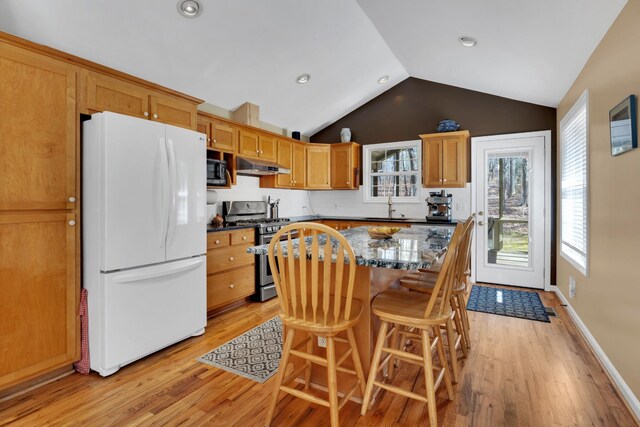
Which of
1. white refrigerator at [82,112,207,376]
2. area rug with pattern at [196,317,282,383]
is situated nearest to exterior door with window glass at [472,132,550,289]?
area rug with pattern at [196,317,282,383]

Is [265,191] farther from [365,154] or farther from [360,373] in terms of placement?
[360,373]

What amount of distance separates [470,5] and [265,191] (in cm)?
336

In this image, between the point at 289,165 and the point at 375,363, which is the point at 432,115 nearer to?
the point at 289,165

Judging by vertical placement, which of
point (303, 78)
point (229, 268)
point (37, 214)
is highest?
point (303, 78)

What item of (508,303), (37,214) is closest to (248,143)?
(37,214)

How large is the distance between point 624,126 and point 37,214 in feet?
11.9

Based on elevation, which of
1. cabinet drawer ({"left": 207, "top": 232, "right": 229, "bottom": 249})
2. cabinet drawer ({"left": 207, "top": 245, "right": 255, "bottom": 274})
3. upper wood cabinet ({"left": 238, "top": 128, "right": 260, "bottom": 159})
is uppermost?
upper wood cabinet ({"left": 238, "top": 128, "right": 260, "bottom": 159})

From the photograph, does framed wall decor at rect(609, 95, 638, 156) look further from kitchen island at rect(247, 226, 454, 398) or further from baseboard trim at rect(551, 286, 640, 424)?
baseboard trim at rect(551, 286, 640, 424)

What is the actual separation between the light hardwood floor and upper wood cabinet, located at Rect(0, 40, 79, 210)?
121 centimetres

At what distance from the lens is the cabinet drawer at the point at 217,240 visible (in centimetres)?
324

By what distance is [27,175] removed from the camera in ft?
6.57

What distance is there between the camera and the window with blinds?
286cm

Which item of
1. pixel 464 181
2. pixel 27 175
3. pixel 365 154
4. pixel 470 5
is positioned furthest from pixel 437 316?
pixel 365 154

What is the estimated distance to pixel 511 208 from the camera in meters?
4.54
